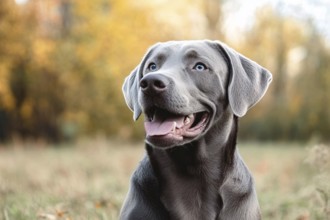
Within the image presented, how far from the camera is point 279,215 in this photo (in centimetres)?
548

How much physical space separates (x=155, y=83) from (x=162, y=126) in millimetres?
316

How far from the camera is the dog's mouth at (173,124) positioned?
3.50m

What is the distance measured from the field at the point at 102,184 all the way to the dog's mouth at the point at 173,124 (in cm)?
113

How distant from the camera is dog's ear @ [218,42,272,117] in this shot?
3.77 meters

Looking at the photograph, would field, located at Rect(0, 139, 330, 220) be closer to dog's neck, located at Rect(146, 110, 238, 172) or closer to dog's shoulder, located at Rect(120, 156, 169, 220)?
dog's shoulder, located at Rect(120, 156, 169, 220)

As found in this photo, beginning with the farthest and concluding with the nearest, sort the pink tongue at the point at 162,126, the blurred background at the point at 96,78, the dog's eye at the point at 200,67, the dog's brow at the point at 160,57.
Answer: the blurred background at the point at 96,78 < the dog's brow at the point at 160,57 < the dog's eye at the point at 200,67 < the pink tongue at the point at 162,126

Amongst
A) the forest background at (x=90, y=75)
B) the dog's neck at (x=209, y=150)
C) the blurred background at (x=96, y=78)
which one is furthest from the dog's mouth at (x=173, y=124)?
the forest background at (x=90, y=75)

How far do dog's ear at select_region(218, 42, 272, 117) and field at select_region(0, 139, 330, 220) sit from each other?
834 millimetres

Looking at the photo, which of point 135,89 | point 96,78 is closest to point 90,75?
point 96,78

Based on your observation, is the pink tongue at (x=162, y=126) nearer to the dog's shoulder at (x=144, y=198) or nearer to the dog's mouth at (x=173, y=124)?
the dog's mouth at (x=173, y=124)

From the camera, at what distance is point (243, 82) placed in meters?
3.84

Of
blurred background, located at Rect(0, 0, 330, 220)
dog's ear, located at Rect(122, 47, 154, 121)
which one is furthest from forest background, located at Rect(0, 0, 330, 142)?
dog's ear, located at Rect(122, 47, 154, 121)

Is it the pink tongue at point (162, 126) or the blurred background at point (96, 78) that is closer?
the pink tongue at point (162, 126)

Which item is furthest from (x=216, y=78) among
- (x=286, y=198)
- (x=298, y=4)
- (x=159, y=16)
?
(x=159, y=16)
